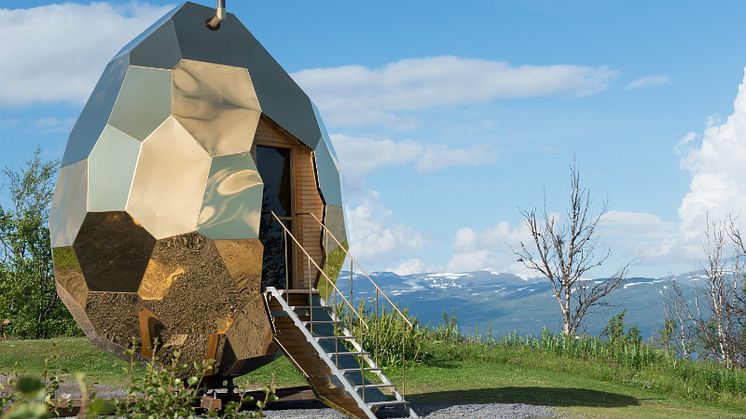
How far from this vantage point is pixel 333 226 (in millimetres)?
10922

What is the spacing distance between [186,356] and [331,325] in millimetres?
2115

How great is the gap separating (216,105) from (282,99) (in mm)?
1075

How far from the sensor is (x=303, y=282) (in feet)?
36.2

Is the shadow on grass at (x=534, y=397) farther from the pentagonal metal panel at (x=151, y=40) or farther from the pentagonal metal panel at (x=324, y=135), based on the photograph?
the pentagonal metal panel at (x=151, y=40)

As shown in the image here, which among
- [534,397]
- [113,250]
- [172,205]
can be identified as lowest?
[534,397]

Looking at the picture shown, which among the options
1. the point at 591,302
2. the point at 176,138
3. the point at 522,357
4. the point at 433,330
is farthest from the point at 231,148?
the point at 591,302

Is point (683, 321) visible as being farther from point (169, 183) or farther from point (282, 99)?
point (169, 183)

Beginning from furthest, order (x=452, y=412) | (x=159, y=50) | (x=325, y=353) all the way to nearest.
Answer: (x=452, y=412) < (x=325, y=353) < (x=159, y=50)

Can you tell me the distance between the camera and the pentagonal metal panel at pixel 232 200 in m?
9.00

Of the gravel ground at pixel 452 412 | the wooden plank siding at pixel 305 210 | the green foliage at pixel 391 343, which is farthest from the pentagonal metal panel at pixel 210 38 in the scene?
the green foliage at pixel 391 343

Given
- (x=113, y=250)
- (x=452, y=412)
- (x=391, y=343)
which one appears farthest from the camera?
(x=391, y=343)

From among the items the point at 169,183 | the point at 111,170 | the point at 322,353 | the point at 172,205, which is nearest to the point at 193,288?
the point at 172,205

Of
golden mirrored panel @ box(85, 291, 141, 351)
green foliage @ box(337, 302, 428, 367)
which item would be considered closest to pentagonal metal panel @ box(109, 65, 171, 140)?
golden mirrored panel @ box(85, 291, 141, 351)

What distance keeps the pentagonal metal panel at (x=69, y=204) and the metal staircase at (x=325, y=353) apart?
234cm
